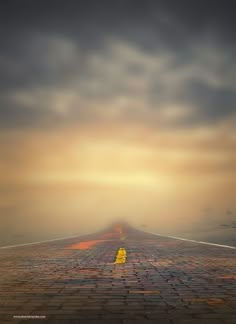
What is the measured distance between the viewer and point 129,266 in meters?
11.2

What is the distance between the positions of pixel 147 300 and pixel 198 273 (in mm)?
3905

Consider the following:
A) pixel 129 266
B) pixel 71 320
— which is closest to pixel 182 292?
pixel 71 320

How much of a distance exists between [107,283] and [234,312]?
11.2 feet

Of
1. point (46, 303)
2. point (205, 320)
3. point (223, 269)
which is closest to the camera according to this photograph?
point (205, 320)

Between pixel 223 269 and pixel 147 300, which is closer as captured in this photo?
pixel 147 300

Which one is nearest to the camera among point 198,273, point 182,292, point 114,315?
point 114,315

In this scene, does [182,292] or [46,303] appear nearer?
[46,303]

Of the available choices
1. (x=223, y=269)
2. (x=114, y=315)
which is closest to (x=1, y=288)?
(x=114, y=315)

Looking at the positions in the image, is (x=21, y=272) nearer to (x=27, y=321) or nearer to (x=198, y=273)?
(x=198, y=273)

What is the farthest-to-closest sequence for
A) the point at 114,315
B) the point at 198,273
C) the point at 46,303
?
1. the point at 198,273
2. the point at 46,303
3. the point at 114,315

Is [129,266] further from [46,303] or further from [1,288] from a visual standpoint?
[46,303]

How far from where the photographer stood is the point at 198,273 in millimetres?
9523

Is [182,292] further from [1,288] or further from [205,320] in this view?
[1,288]

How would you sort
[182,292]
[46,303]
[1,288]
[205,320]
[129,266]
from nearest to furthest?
1. [205,320]
2. [46,303]
3. [182,292]
4. [1,288]
5. [129,266]
